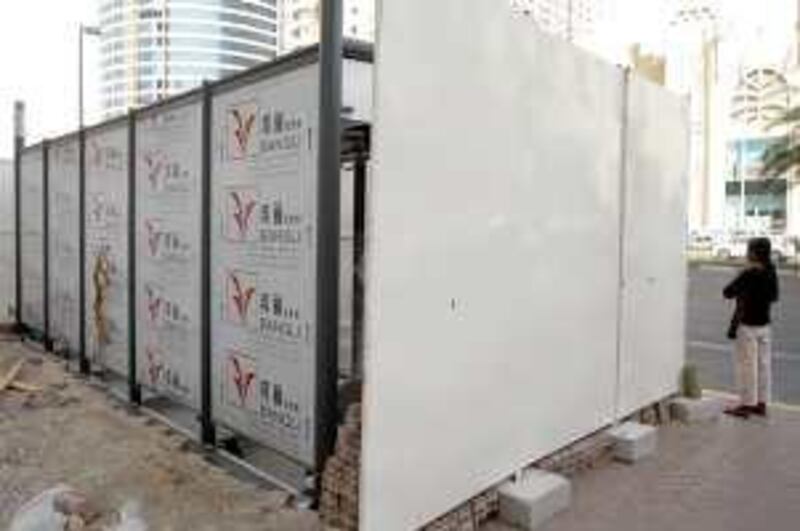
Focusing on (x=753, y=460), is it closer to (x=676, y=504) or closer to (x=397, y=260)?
(x=676, y=504)

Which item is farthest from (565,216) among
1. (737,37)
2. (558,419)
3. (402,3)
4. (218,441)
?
(737,37)

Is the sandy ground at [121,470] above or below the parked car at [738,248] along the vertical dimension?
below

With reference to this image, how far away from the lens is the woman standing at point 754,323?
7.67 meters

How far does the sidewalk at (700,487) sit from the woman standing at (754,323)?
20.5 inches

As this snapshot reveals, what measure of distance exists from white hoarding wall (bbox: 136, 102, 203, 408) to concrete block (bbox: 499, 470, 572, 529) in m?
2.42

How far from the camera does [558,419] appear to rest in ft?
19.2

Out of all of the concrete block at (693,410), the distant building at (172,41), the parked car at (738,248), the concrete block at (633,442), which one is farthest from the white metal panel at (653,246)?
the parked car at (738,248)

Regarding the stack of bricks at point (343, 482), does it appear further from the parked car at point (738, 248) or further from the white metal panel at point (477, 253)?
the parked car at point (738, 248)

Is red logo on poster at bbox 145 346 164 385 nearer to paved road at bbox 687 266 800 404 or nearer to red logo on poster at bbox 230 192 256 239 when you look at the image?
red logo on poster at bbox 230 192 256 239

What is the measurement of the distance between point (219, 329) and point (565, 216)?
2.32m

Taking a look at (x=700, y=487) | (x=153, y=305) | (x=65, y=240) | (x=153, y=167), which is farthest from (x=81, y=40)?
(x=700, y=487)

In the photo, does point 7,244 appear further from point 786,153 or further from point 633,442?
point 786,153

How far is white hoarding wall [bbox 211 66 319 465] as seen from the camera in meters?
5.14

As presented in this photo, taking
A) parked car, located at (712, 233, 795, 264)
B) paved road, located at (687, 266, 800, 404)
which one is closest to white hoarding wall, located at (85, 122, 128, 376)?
paved road, located at (687, 266, 800, 404)
